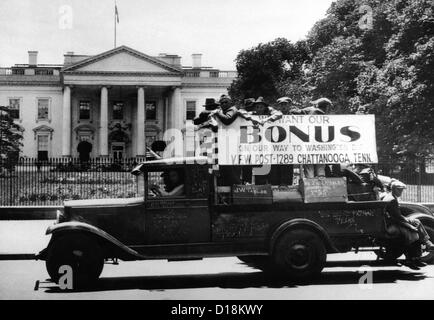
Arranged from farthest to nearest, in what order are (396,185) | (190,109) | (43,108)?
(190,109)
(43,108)
(396,185)

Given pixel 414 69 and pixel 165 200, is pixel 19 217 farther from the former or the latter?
pixel 414 69

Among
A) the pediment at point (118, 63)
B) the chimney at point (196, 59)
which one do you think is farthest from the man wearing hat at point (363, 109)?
the chimney at point (196, 59)

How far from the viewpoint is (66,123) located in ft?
194

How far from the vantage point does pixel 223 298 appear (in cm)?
702

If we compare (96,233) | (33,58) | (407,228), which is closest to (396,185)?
(407,228)

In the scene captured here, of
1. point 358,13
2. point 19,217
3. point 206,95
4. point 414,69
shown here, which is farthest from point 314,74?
point 206,95

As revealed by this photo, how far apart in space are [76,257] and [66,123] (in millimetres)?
54282

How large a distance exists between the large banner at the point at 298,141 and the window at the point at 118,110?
181ft

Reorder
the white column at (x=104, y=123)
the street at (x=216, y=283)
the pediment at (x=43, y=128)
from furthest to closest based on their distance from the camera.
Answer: the pediment at (x=43, y=128) → the white column at (x=104, y=123) → the street at (x=216, y=283)

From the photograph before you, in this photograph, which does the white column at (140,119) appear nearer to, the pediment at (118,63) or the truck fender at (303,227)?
the pediment at (118,63)

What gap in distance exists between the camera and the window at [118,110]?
62.0m

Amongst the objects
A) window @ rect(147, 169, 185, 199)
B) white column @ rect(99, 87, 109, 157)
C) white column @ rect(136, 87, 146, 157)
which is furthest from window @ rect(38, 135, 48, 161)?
window @ rect(147, 169, 185, 199)

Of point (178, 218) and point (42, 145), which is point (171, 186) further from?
point (42, 145)

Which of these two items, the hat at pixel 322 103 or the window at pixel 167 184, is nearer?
the window at pixel 167 184
